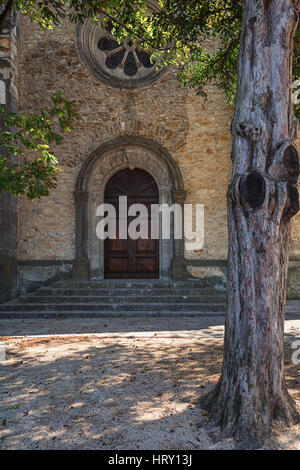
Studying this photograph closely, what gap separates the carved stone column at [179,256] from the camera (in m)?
8.36

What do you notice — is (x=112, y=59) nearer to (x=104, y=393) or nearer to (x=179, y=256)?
(x=179, y=256)

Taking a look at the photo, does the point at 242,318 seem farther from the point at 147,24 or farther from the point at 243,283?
the point at 147,24

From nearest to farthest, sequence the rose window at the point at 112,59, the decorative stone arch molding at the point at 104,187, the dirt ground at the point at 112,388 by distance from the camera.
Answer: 1. the dirt ground at the point at 112,388
2. the decorative stone arch molding at the point at 104,187
3. the rose window at the point at 112,59

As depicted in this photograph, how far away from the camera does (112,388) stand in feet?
10.4

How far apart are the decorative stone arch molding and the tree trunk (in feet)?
19.1

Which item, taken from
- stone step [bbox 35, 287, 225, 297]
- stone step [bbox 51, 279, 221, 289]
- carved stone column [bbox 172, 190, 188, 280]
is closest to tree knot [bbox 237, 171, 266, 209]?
stone step [bbox 35, 287, 225, 297]

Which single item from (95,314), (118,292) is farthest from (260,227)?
(118,292)

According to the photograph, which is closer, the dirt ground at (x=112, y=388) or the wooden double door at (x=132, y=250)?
the dirt ground at (x=112, y=388)

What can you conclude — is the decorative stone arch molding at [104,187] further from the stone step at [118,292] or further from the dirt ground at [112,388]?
the dirt ground at [112,388]

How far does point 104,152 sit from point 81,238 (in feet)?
7.36

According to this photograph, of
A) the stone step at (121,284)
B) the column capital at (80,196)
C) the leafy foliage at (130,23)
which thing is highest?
the leafy foliage at (130,23)

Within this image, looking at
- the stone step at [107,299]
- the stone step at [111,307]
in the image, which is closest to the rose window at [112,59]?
the stone step at [107,299]

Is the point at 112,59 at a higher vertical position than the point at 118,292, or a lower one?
higher

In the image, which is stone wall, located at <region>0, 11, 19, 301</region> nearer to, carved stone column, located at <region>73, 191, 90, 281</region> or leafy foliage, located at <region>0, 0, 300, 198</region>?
carved stone column, located at <region>73, 191, 90, 281</region>
